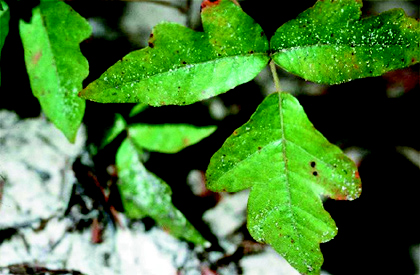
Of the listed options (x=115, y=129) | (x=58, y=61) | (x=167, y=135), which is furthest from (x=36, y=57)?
(x=167, y=135)

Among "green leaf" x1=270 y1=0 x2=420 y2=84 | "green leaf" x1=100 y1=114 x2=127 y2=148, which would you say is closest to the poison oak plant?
"green leaf" x1=270 y1=0 x2=420 y2=84

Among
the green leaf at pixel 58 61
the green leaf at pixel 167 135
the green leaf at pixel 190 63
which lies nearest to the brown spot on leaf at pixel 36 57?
the green leaf at pixel 58 61

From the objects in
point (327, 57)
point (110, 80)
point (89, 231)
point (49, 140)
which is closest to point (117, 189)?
point (89, 231)

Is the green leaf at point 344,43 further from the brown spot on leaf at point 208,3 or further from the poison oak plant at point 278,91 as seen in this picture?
the brown spot on leaf at point 208,3

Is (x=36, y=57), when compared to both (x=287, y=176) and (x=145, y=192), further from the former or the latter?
(x=287, y=176)

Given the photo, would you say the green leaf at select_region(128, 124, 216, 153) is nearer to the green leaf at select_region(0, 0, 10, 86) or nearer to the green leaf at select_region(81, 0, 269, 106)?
the green leaf at select_region(81, 0, 269, 106)

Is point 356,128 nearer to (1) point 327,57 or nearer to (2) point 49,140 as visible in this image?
(1) point 327,57
